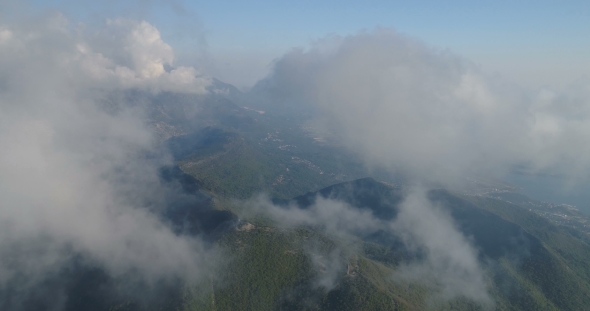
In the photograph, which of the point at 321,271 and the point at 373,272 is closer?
the point at 321,271

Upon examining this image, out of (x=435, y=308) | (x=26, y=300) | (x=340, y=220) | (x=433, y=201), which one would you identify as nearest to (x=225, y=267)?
(x=26, y=300)

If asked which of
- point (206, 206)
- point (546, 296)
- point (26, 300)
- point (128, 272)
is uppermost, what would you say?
point (206, 206)

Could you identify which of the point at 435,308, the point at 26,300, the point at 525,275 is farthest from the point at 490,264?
the point at 26,300

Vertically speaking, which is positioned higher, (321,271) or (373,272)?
(321,271)

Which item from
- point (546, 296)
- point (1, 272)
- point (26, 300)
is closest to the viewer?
point (26, 300)

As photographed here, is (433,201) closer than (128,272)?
No

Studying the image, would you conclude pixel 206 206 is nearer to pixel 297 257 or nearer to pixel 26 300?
pixel 297 257

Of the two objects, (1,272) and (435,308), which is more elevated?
(435,308)

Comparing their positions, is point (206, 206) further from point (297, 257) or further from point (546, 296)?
point (546, 296)

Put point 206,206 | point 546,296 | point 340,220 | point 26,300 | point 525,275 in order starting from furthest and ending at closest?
point 340,220, point 206,206, point 525,275, point 546,296, point 26,300
